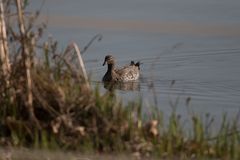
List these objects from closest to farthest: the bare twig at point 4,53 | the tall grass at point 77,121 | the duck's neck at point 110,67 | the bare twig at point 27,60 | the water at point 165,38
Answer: the tall grass at point 77,121
the bare twig at point 27,60
the bare twig at point 4,53
the water at point 165,38
the duck's neck at point 110,67

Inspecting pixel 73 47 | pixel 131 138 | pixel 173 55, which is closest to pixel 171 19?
pixel 173 55

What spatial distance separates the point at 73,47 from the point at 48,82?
54cm

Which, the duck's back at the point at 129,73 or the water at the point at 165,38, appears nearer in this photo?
the water at the point at 165,38

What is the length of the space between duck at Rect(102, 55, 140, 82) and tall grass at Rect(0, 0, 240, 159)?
494cm

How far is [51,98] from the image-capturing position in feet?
24.3

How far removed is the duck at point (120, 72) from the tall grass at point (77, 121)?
494cm

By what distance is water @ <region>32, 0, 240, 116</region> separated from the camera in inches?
476

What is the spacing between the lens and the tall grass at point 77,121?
697 cm

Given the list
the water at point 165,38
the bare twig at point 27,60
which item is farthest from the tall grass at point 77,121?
the water at point 165,38

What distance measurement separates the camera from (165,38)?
14.0m

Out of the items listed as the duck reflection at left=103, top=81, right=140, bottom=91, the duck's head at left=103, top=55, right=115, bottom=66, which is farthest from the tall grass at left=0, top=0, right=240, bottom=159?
the duck's head at left=103, top=55, right=115, bottom=66

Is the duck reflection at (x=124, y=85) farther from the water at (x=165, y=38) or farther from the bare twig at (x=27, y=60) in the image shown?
the bare twig at (x=27, y=60)

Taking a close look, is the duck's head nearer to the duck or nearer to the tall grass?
the duck

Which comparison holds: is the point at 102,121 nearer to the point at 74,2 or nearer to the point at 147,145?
the point at 147,145
